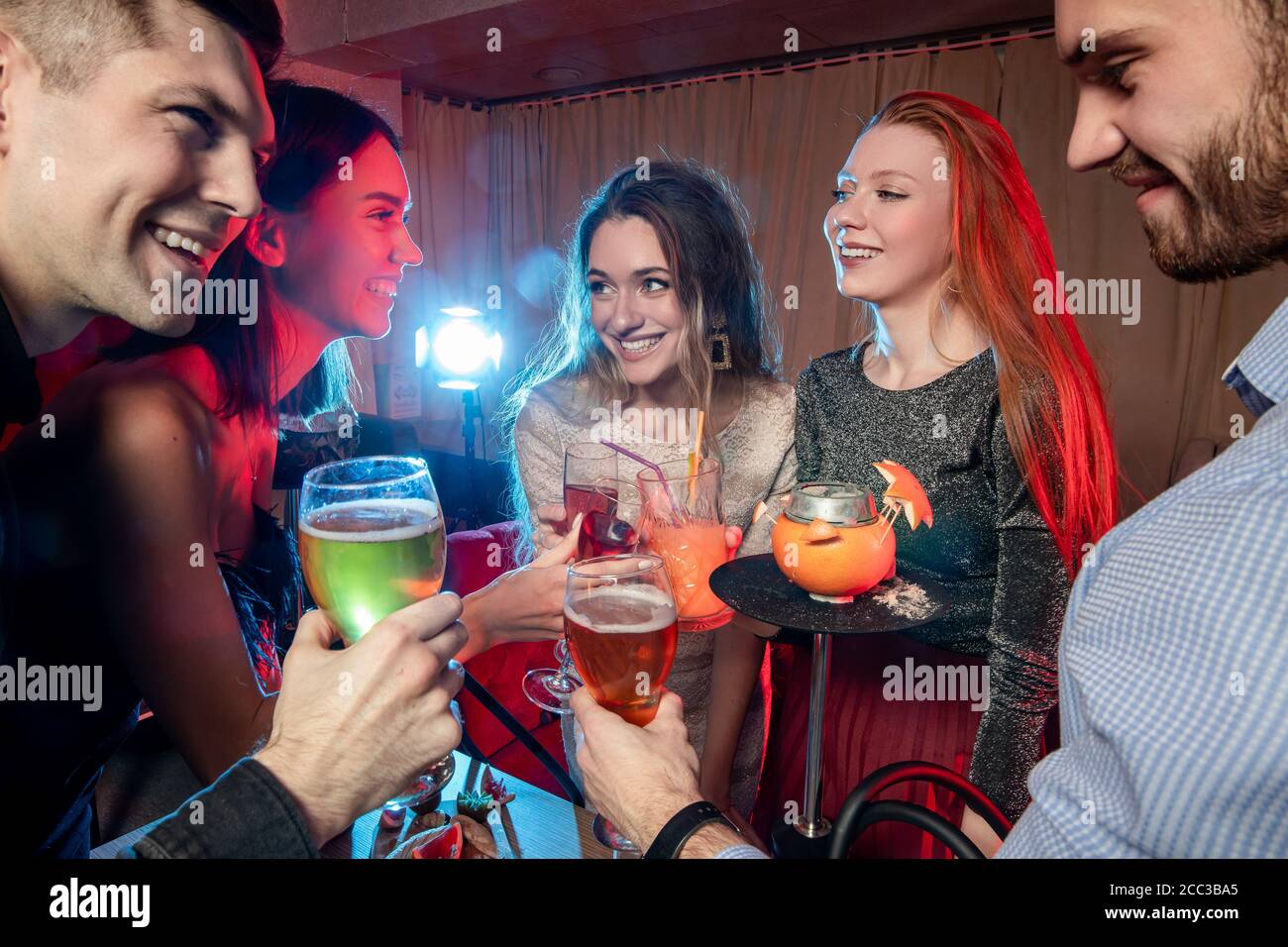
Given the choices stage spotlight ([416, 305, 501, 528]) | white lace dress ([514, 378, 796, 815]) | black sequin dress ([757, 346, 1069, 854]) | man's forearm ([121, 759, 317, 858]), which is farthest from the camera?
stage spotlight ([416, 305, 501, 528])

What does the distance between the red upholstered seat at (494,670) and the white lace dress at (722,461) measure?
531 millimetres

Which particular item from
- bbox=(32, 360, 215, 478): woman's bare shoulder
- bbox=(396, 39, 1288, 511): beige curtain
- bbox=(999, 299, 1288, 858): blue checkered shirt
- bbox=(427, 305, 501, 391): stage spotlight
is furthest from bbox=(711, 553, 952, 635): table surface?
bbox=(427, 305, 501, 391): stage spotlight

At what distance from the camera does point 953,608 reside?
1.33 meters

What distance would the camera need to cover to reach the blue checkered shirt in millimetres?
430

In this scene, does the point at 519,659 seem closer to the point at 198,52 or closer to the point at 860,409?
the point at 860,409

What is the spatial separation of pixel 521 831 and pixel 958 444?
39.1 inches

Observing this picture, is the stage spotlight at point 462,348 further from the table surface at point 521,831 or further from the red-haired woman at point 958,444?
the table surface at point 521,831

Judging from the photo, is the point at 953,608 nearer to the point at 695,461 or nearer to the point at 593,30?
the point at 695,461

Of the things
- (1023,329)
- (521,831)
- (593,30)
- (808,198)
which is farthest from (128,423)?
(808,198)

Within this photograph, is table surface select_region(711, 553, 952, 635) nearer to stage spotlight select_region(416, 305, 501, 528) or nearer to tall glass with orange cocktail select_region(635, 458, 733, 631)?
tall glass with orange cocktail select_region(635, 458, 733, 631)

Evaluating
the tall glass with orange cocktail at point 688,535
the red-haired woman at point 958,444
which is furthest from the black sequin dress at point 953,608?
the tall glass with orange cocktail at point 688,535

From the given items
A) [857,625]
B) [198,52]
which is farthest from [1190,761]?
[198,52]

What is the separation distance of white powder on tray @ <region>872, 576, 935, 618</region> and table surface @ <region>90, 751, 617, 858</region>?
0.47 metres

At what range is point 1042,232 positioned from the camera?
4.79 ft
